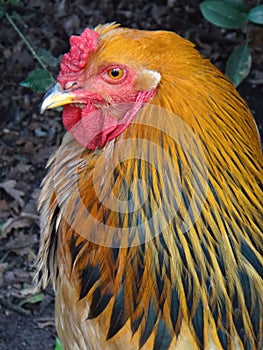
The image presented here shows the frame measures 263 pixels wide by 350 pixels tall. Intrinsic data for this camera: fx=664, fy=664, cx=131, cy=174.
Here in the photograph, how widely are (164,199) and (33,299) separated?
223 centimetres

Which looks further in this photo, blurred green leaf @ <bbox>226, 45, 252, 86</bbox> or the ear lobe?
blurred green leaf @ <bbox>226, 45, 252, 86</bbox>

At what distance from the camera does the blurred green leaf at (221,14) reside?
477cm

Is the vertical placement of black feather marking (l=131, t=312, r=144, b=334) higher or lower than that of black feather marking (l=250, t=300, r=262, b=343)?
lower

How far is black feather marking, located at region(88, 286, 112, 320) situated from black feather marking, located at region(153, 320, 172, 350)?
0.23 m

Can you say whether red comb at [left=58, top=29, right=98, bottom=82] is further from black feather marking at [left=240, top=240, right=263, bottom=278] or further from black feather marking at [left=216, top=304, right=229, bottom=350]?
black feather marking at [left=216, top=304, right=229, bottom=350]

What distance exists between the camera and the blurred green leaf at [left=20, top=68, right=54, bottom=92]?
475cm

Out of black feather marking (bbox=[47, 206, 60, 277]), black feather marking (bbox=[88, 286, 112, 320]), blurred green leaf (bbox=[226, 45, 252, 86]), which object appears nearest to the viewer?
black feather marking (bbox=[88, 286, 112, 320])

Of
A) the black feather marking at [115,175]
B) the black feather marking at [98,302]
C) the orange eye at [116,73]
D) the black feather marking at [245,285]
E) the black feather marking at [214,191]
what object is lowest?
the black feather marking at [98,302]

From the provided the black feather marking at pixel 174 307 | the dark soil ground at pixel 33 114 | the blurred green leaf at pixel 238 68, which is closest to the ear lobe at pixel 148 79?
the black feather marking at pixel 174 307

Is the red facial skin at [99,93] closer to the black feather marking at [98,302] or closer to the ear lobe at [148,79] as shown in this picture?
the ear lobe at [148,79]

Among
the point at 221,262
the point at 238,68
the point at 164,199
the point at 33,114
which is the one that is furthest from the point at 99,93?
the point at 33,114

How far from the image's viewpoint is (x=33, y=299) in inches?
175

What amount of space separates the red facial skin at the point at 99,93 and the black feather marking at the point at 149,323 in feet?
2.21

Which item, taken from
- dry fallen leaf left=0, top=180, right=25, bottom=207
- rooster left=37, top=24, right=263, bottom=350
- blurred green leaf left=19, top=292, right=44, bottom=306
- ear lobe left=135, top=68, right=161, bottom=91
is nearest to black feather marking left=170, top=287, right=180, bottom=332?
rooster left=37, top=24, right=263, bottom=350
